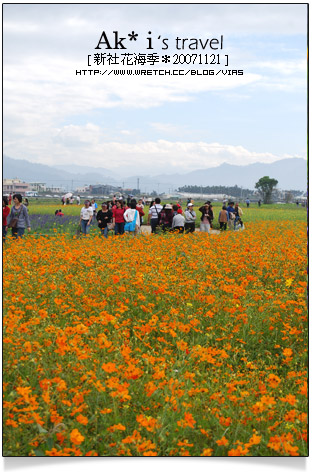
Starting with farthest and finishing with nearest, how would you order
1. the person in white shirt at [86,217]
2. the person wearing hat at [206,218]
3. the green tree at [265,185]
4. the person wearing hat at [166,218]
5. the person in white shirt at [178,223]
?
the green tree at [265,185] < the person wearing hat at [206,218] < the person in white shirt at [86,217] < the person wearing hat at [166,218] < the person in white shirt at [178,223]

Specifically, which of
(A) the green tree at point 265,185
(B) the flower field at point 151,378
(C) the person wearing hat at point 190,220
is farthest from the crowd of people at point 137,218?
(A) the green tree at point 265,185

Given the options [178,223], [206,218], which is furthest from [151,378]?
[206,218]

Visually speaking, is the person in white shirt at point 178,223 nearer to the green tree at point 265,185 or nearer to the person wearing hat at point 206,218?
the person wearing hat at point 206,218

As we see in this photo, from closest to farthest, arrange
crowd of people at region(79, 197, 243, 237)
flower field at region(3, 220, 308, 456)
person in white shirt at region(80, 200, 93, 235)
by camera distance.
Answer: flower field at region(3, 220, 308, 456), crowd of people at region(79, 197, 243, 237), person in white shirt at region(80, 200, 93, 235)

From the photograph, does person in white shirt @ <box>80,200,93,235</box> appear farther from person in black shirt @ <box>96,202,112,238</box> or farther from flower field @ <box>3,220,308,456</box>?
flower field @ <box>3,220,308,456</box>

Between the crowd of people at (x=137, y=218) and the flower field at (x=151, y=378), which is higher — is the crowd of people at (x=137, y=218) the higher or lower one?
the higher one

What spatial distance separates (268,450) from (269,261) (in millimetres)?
5282

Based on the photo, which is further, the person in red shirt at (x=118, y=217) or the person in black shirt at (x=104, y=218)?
the person in black shirt at (x=104, y=218)

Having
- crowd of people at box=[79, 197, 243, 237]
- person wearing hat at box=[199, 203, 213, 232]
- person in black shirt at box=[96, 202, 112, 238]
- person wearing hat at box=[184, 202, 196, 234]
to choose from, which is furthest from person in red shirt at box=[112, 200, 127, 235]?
person wearing hat at box=[199, 203, 213, 232]

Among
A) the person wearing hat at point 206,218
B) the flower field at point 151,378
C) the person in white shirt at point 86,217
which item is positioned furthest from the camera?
the person wearing hat at point 206,218

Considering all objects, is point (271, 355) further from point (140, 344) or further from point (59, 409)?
point (59, 409)

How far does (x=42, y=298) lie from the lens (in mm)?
6316

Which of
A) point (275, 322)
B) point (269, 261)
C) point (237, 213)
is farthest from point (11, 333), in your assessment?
point (237, 213)

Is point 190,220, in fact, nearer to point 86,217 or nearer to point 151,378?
point 86,217
